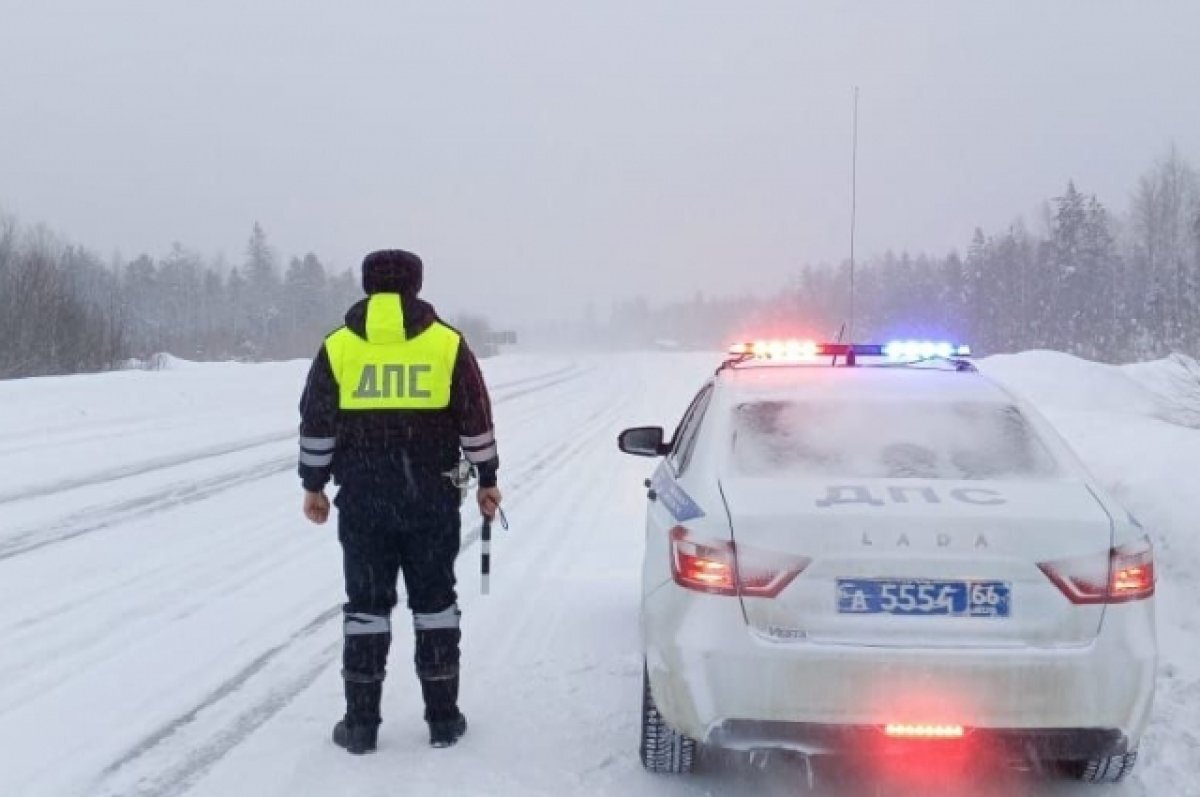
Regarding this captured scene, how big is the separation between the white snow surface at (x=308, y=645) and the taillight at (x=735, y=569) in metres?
0.95

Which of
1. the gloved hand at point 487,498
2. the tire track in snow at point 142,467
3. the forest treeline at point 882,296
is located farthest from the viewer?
the forest treeline at point 882,296

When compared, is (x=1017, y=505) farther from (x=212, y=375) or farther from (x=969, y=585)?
(x=212, y=375)

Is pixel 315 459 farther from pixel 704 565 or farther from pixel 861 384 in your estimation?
pixel 861 384

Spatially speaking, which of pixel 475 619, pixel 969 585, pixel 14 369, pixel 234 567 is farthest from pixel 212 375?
pixel 969 585

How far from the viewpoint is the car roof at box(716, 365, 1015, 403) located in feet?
13.7

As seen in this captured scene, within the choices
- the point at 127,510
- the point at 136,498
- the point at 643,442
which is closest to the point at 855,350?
the point at 643,442

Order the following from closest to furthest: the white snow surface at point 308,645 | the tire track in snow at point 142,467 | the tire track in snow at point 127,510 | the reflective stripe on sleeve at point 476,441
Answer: the white snow surface at point 308,645 < the reflective stripe on sleeve at point 476,441 < the tire track in snow at point 127,510 < the tire track in snow at point 142,467

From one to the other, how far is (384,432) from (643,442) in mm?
1690

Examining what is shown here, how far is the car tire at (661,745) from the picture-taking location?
3.77 m

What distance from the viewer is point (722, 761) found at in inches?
160

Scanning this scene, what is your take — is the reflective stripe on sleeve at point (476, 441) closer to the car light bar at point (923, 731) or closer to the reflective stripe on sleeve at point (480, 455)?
the reflective stripe on sleeve at point (480, 455)

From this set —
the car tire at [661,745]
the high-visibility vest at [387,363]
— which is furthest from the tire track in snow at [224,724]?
the car tire at [661,745]

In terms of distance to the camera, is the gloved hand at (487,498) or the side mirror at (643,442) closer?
the gloved hand at (487,498)

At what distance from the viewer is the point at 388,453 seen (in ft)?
13.4
